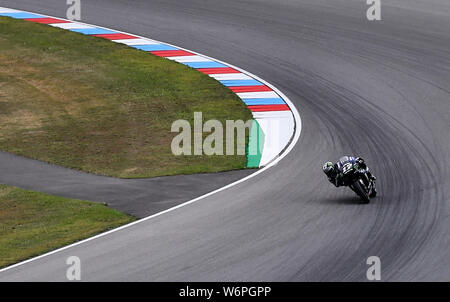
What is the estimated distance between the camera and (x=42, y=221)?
56.6 feet

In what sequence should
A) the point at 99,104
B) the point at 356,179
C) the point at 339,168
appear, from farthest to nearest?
the point at 99,104
the point at 339,168
the point at 356,179

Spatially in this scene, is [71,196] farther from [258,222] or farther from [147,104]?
[147,104]

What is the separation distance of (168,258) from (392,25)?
16.8 meters

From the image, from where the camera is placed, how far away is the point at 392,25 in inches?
1149

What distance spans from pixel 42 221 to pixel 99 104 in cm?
766

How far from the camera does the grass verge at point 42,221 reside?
15.9m

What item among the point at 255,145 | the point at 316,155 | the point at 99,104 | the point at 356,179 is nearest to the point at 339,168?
the point at 356,179

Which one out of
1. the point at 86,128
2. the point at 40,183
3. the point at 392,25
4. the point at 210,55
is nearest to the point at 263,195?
the point at 40,183

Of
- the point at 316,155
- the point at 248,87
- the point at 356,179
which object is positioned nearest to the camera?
the point at 356,179

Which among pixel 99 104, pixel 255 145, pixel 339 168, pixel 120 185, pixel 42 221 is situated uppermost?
pixel 99 104

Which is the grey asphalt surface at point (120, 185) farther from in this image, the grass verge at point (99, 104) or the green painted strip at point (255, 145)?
the green painted strip at point (255, 145)

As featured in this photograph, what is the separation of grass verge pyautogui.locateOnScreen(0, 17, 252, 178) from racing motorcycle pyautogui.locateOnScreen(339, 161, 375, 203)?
3640 mm

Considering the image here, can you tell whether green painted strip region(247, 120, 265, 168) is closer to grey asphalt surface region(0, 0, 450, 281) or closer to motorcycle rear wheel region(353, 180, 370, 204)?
grey asphalt surface region(0, 0, 450, 281)

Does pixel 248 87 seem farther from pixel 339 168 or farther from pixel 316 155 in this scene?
pixel 339 168
